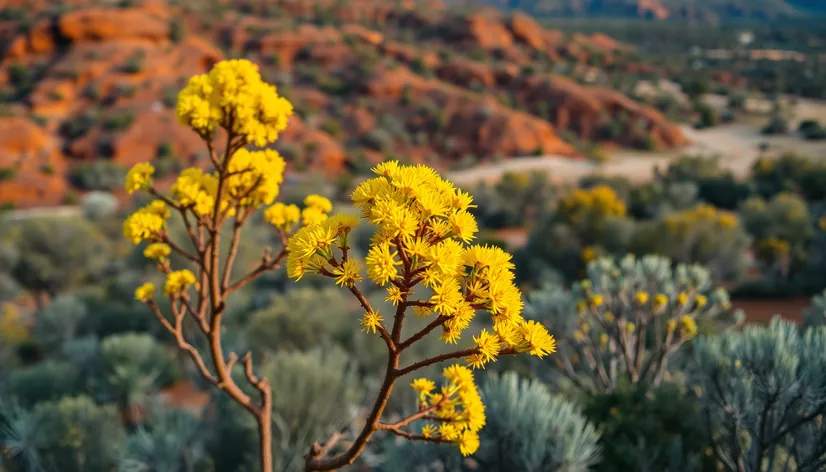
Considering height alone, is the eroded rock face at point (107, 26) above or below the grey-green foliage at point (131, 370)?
above

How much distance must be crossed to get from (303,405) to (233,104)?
3709 mm

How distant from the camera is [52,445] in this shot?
500 cm

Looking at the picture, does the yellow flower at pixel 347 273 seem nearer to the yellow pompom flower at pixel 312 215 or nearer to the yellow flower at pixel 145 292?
the yellow pompom flower at pixel 312 215

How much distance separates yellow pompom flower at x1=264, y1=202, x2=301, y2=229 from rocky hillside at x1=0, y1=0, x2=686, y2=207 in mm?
28594

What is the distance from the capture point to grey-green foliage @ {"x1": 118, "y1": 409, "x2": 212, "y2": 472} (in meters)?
4.65

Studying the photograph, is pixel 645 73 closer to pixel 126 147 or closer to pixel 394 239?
pixel 126 147

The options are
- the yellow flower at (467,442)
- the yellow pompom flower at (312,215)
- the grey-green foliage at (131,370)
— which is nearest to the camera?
the yellow flower at (467,442)

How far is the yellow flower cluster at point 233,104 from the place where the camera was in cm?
212

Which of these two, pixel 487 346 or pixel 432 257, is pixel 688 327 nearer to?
pixel 487 346

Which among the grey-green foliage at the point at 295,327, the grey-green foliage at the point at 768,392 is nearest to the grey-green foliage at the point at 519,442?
the grey-green foliage at the point at 768,392

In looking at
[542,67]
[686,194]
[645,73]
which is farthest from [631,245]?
[645,73]

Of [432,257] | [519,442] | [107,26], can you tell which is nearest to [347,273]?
[432,257]

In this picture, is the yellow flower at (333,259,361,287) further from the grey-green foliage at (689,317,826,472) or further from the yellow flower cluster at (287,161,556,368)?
the grey-green foliage at (689,317,826,472)

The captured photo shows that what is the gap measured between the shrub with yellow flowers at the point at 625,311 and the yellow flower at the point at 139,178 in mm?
3751
